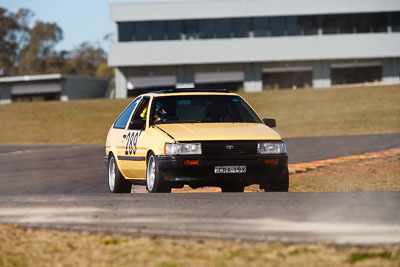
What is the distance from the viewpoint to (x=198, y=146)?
11.5 metres

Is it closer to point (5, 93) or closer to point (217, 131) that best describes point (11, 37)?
point (5, 93)

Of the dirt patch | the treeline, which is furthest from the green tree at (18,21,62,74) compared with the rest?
the dirt patch

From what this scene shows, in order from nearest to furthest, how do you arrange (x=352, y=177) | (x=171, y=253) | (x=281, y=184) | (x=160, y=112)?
(x=171, y=253) → (x=281, y=184) → (x=160, y=112) → (x=352, y=177)

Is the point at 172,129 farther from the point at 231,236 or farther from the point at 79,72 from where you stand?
the point at 79,72

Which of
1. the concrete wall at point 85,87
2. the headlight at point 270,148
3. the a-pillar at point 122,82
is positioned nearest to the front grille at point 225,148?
the headlight at point 270,148

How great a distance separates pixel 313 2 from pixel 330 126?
31.0 m

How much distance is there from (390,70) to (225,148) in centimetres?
6526

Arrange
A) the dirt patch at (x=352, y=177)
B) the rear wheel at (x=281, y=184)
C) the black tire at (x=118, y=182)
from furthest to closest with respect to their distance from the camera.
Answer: the dirt patch at (x=352, y=177), the black tire at (x=118, y=182), the rear wheel at (x=281, y=184)

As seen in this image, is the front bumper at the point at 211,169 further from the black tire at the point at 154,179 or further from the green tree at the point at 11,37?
the green tree at the point at 11,37

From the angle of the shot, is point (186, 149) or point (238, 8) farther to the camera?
point (238, 8)

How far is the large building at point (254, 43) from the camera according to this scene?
73125 mm

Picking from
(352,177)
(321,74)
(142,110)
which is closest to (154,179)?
(142,110)

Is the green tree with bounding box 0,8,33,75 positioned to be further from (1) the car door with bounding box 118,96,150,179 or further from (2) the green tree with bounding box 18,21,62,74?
(1) the car door with bounding box 118,96,150,179

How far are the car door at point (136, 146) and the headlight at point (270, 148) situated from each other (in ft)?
5.53
